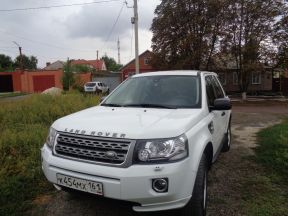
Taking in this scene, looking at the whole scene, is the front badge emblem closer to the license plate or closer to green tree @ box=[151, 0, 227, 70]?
the license plate

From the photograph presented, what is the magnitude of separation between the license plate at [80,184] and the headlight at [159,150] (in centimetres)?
49

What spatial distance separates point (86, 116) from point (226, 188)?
2340 mm

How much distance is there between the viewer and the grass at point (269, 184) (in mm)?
3855

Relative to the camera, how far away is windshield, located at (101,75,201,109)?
4176 mm

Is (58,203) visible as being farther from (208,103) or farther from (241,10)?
(241,10)

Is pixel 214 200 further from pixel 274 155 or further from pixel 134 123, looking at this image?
pixel 274 155

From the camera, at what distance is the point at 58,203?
13.4 ft

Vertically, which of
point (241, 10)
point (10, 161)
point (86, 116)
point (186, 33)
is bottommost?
point (10, 161)

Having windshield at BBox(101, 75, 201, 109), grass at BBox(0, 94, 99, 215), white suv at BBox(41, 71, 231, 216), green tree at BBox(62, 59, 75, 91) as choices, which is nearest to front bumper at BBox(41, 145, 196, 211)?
white suv at BBox(41, 71, 231, 216)

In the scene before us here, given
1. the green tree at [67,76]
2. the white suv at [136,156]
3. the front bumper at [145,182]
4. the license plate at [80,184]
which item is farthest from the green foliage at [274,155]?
the green tree at [67,76]

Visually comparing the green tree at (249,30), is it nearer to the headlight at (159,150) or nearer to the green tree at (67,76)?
the green tree at (67,76)

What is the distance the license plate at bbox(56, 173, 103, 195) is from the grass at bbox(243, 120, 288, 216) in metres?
1.95

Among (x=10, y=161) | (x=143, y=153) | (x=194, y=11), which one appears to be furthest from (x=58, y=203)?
(x=194, y=11)

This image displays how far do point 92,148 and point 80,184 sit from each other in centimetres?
38
